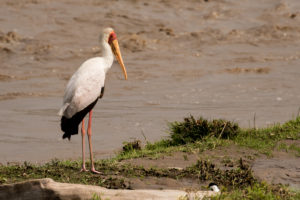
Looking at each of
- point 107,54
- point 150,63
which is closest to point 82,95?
point 107,54

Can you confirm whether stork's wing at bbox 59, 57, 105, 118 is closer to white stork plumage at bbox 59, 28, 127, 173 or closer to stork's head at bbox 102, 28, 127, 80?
white stork plumage at bbox 59, 28, 127, 173

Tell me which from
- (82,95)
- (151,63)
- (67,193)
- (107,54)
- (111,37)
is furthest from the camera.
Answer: (151,63)

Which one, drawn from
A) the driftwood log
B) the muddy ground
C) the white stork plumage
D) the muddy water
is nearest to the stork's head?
the white stork plumage

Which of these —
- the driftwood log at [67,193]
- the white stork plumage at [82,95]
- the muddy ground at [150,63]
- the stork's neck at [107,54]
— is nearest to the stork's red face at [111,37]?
the stork's neck at [107,54]

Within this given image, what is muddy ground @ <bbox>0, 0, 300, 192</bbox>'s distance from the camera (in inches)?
520

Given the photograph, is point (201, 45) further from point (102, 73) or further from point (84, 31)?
point (102, 73)

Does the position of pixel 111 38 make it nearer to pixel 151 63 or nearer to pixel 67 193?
pixel 67 193

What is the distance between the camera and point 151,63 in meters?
18.6

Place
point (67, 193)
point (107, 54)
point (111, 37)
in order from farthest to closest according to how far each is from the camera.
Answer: point (111, 37)
point (107, 54)
point (67, 193)

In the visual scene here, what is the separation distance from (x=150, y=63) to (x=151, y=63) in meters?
0.03

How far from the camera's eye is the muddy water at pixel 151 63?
43.7ft

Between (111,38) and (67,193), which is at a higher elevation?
(111,38)

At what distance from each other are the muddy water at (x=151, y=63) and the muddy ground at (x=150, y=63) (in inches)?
1.1

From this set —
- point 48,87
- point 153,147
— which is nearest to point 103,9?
point 48,87
